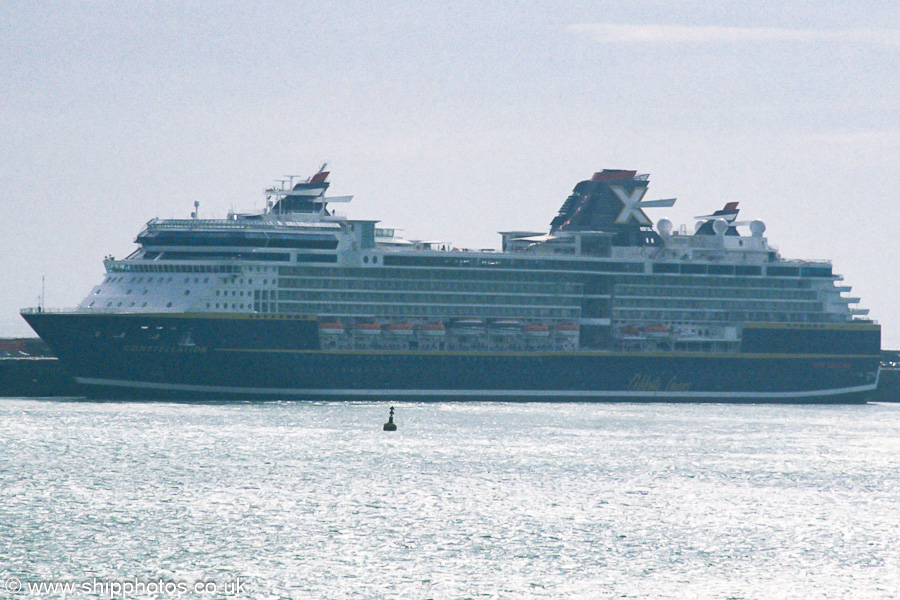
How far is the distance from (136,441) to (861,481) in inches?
1257

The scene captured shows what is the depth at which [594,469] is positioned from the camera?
59.4 metres

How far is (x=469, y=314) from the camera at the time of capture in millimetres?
90812

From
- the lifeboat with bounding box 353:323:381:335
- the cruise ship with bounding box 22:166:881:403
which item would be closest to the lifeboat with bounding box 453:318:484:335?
the cruise ship with bounding box 22:166:881:403

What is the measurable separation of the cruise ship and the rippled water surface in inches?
187

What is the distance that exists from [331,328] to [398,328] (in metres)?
4.36

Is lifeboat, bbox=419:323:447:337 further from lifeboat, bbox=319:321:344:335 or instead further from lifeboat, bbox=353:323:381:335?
lifeboat, bbox=319:321:344:335

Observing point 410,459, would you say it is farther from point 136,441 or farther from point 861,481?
point 861,481

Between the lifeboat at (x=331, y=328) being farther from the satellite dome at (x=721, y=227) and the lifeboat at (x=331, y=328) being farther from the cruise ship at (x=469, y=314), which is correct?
the satellite dome at (x=721, y=227)

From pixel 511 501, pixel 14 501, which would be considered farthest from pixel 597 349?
pixel 14 501

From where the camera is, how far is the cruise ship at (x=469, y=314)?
81.2m

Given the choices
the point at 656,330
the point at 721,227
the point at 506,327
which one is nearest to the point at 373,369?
the point at 506,327

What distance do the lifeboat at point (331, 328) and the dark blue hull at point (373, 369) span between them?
115 cm

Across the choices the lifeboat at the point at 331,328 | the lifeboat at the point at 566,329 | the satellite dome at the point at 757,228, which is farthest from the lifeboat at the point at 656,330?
the lifeboat at the point at 331,328

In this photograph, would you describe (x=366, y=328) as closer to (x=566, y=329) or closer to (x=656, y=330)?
(x=566, y=329)
